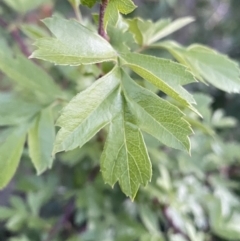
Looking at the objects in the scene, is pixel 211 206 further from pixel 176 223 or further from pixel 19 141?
pixel 19 141

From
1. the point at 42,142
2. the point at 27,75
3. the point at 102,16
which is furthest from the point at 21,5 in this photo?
the point at 102,16

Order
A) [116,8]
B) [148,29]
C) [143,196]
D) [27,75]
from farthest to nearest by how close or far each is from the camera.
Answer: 1. [143,196]
2. [27,75]
3. [148,29]
4. [116,8]

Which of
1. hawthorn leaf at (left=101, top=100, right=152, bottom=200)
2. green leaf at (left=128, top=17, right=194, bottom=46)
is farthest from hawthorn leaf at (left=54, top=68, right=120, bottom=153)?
green leaf at (left=128, top=17, right=194, bottom=46)

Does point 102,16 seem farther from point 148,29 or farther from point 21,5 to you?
point 21,5

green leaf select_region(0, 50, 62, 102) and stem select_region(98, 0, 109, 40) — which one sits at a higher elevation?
stem select_region(98, 0, 109, 40)

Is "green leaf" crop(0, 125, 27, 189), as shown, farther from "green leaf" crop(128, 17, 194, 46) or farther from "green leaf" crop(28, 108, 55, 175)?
"green leaf" crop(128, 17, 194, 46)

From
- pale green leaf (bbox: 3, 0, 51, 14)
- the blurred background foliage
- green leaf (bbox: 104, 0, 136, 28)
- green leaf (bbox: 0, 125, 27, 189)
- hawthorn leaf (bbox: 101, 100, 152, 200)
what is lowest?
the blurred background foliage

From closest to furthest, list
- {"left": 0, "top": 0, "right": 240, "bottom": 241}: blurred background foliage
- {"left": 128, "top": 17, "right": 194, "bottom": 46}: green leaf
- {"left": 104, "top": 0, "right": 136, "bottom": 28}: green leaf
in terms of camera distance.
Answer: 1. {"left": 104, "top": 0, "right": 136, "bottom": 28}: green leaf
2. {"left": 128, "top": 17, "right": 194, "bottom": 46}: green leaf
3. {"left": 0, "top": 0, "right": 240, "bottom": 241}: blurred background foliage
